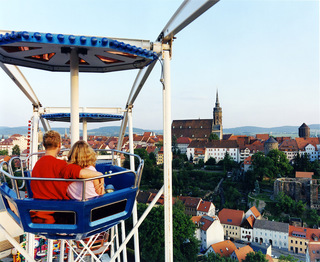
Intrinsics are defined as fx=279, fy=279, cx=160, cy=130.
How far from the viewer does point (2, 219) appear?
830cm

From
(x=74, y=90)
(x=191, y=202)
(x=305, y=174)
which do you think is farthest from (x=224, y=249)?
(x=74, y=90)

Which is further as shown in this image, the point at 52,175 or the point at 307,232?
the point at 307,232

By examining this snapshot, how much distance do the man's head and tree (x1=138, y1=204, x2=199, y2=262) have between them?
1612cm

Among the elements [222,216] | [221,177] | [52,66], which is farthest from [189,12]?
[221,177]

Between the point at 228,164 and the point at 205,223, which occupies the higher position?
the point at 228,164

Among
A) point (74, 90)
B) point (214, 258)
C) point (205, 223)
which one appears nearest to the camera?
point (74, 90)

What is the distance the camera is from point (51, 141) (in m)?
1.73

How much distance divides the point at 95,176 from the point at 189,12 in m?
1.23

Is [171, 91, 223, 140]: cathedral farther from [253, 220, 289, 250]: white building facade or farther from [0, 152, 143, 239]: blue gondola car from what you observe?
[0, 152, 143, 239]: blue gondola car

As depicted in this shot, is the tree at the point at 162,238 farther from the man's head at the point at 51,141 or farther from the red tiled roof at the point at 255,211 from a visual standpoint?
the man's head at the point at 51,141

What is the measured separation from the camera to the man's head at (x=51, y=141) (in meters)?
1.72

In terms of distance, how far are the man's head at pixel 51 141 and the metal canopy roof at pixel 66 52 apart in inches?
21.8

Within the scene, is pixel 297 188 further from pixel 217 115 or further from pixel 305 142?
pixel 217 115

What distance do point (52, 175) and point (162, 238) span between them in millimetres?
16458
